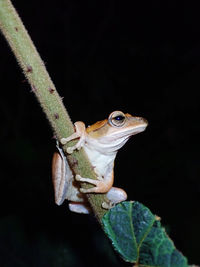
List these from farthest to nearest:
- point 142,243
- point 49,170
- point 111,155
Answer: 1. point 49,170
2. point 111,155
3. point 142,243

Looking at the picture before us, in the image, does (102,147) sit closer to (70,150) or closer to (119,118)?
(119,118)

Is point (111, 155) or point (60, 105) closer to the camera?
point (60, 105)

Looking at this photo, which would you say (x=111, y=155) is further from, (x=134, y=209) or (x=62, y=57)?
(x=62, y=57)

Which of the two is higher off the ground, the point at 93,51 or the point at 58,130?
the point at 93,51

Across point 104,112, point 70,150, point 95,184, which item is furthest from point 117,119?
point 104,112

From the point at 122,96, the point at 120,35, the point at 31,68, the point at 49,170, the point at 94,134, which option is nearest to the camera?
the point at 31,68

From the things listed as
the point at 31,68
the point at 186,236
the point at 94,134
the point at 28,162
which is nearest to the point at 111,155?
the point at 94,134

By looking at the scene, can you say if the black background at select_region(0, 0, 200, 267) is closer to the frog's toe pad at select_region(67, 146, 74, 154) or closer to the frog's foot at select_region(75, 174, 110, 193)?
the frog's foot at select_region(75, 174, 110, 193)
